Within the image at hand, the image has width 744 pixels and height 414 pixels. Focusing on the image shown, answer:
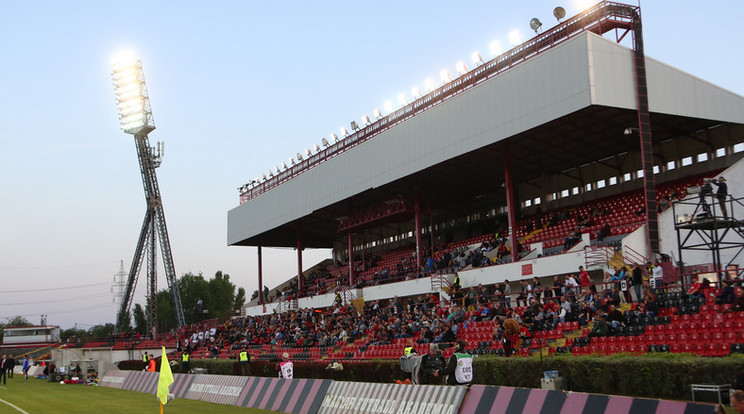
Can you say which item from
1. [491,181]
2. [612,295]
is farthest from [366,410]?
[491,181]

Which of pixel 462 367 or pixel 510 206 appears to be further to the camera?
pixel 510 206

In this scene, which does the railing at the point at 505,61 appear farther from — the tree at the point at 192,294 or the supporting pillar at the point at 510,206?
the tree at the point at 192,294

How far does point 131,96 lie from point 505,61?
4690 cm

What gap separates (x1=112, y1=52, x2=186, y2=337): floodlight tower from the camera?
70875 millimetres

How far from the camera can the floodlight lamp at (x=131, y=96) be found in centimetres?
7075

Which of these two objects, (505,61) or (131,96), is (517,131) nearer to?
(505,61)

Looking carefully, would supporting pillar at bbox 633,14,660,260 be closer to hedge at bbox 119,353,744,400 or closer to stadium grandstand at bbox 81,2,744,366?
stadium grandstand at bbox 81,2,744,366

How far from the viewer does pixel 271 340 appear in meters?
48.2

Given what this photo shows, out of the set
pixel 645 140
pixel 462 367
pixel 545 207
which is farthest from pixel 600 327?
pixel 545 207

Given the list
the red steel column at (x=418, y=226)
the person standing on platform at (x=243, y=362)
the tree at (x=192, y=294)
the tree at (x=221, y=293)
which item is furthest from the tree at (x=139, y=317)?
the person standing on platform at (x=243, y=362)

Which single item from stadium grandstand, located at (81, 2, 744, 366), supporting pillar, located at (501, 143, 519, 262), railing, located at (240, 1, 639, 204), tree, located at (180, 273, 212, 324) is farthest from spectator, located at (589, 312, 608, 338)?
tree, located at (180, 273, 212, 324)

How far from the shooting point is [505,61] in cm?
3559

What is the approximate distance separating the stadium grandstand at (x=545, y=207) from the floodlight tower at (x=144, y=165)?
67.0 ft

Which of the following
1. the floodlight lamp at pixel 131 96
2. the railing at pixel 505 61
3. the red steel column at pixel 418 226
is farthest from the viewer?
the floodlight lamp at pixel 131 96
